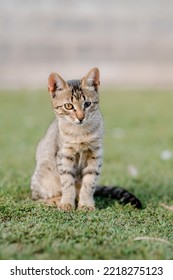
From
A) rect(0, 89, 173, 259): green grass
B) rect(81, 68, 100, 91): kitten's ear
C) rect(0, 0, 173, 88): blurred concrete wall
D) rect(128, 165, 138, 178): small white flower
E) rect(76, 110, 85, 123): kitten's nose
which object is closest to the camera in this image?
rect(0, 89, 173, 259): green grass

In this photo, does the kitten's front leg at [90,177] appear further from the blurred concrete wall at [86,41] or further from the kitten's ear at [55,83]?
the blurred concrete wall at [86,41]

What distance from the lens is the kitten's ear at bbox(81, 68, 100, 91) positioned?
430 cm

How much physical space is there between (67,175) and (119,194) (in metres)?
0.49

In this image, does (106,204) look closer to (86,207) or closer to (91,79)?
(86,207)

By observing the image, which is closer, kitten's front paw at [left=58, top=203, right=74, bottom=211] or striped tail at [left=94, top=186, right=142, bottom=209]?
kitten's front paw at [left=58, top=203, right=74, bottom=211]

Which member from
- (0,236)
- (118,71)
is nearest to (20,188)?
(0,236)

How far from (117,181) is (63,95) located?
58.1 inches

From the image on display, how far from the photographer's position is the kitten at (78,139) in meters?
4.25

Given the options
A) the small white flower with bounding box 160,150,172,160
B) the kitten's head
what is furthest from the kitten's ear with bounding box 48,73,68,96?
the small white flower with bounding box 160,150,172,160

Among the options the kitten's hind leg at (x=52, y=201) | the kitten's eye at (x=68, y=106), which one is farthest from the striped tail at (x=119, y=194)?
the kitten's eye at (x=68, y=106)

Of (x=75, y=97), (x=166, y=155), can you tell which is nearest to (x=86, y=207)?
(x=75, y=97)

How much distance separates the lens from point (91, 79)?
4.34m

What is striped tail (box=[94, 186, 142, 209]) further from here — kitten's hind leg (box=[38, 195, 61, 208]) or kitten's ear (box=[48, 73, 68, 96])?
kitten's ear (box=[48, 73, 68, 96])
